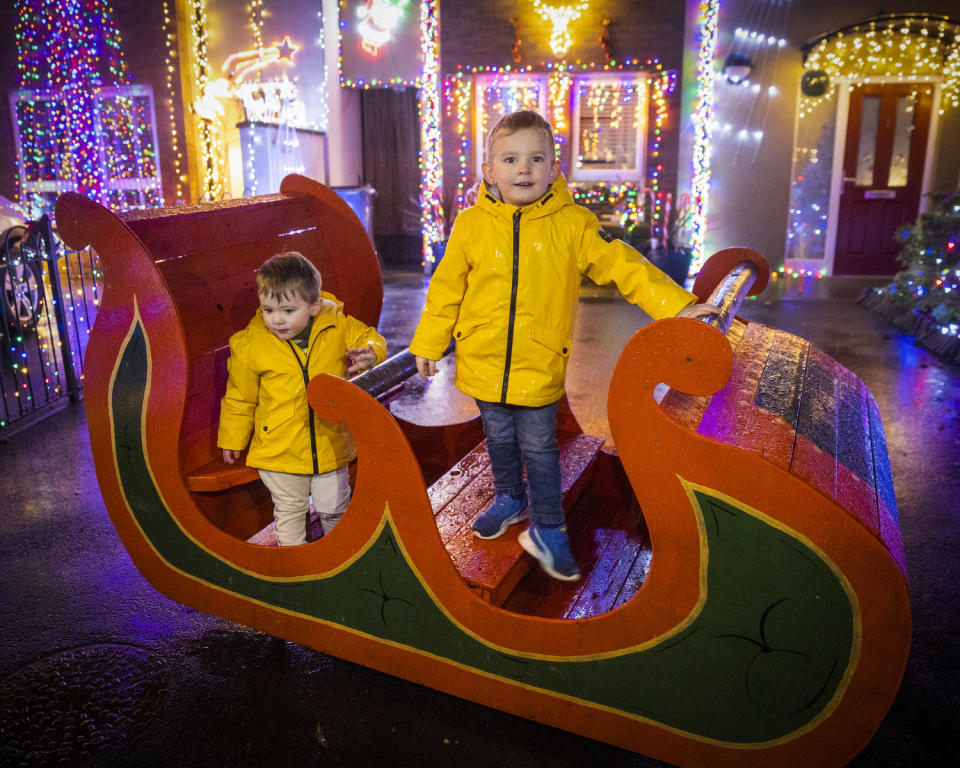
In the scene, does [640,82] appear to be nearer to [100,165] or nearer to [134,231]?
[100,165]

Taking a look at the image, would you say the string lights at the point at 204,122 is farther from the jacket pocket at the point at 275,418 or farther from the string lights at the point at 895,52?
the jacket pocket at the point at 275,418

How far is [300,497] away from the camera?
2771 millimetres

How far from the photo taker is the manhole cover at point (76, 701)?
91.0 inches

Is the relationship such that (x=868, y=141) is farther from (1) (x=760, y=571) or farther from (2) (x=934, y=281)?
(1) (x=760, y=571)

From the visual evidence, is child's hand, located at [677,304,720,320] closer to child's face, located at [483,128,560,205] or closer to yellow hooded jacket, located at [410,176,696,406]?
yellow hooded jacket, located at [410,176,696,406]

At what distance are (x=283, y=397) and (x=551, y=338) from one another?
940 millimetres

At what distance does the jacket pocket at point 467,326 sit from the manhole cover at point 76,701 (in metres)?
1.56

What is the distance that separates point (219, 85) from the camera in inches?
524

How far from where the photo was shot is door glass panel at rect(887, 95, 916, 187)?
37.7 feet

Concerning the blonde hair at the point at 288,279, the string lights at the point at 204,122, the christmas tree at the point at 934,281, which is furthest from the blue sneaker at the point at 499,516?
the string lights at the point at 204,122

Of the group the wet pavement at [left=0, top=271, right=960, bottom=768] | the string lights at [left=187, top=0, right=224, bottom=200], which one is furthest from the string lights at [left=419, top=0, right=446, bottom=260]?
the wet pavement at [left=0, top=271, right=960, bottom=768]

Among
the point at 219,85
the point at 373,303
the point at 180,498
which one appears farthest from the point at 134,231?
the point at 219,85

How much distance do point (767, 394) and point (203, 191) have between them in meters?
13.0

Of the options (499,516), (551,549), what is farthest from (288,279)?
(551,549)
